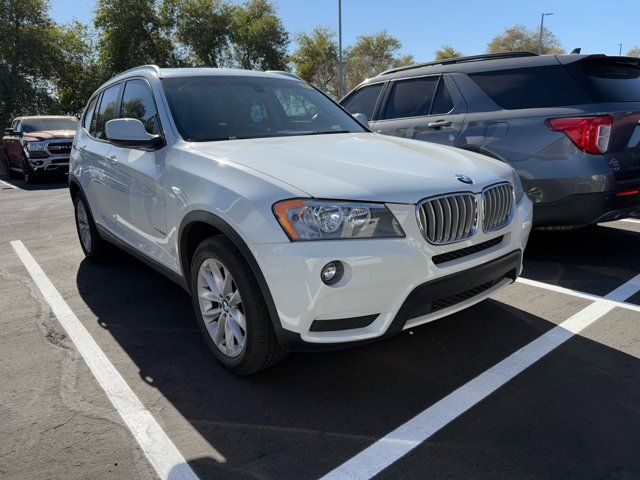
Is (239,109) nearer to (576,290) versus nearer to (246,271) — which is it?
(246,271)

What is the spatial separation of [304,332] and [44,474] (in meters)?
1.26

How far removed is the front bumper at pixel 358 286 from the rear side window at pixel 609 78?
272 cm

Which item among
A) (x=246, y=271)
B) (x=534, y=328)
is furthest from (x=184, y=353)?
(x=534, y=328)

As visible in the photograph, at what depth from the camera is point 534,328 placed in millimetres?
3441

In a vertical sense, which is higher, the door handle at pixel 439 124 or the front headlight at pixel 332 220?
the door handle at pixel 439 124

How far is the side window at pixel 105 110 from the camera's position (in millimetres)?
4574

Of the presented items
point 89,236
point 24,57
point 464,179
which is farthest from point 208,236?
point 24,57

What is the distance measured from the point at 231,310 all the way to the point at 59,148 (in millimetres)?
13456

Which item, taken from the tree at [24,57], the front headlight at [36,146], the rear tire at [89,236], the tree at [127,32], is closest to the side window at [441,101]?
the rear tire at [89,236]

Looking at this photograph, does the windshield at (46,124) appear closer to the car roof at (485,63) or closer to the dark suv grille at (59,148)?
the dark suv grille at (59,148)

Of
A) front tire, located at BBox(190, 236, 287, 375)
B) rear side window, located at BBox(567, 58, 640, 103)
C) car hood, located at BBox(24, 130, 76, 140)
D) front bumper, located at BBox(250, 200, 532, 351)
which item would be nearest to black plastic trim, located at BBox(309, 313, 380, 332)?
front bumper, located at BBox(250, 200, 532, 351)

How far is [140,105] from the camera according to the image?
155 inches

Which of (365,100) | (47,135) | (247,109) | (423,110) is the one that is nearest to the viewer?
(247,109)

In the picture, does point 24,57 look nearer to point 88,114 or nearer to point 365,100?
point 88,114
